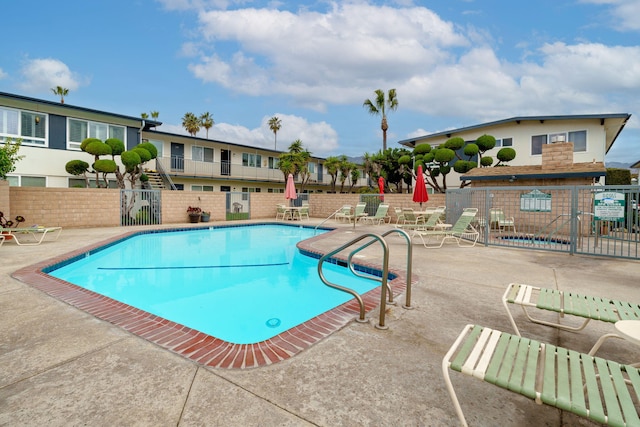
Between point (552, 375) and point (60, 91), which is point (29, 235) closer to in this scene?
point (552, 375)

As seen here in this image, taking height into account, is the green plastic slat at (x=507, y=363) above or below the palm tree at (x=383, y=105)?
below

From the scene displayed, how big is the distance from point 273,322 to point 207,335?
155 cm

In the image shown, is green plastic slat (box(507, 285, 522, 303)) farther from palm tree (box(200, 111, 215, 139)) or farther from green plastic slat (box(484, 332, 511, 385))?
palm tree (box(200, 111, 215, 139))

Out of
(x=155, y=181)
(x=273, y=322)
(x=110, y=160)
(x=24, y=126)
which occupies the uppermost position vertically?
(x=24, y=126)

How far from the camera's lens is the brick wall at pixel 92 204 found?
11.3 metres

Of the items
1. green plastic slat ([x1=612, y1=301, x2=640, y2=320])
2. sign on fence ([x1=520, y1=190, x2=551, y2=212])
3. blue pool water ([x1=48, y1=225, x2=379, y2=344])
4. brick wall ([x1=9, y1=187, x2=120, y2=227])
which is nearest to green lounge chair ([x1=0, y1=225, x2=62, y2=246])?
blue pool water ([x1=48, y1=225, x2=379, y2=344])

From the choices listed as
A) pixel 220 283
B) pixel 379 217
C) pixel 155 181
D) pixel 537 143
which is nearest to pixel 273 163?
pixel 155 181

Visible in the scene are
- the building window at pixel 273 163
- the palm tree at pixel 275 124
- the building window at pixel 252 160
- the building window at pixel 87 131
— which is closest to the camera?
the building window at pixel 87 131

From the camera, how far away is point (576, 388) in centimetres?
143

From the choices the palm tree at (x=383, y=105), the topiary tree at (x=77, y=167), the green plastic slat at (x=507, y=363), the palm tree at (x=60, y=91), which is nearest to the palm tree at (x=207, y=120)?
the palm tree at (x=60, y=91)

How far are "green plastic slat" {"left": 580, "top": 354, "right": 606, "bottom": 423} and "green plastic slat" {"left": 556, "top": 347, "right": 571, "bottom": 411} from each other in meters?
0.07

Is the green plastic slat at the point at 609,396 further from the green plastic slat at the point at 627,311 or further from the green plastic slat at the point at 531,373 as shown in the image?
the green plastic slat at the point at 627,311

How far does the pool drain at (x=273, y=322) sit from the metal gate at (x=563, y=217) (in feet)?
21.4

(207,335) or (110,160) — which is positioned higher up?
(110,160)
